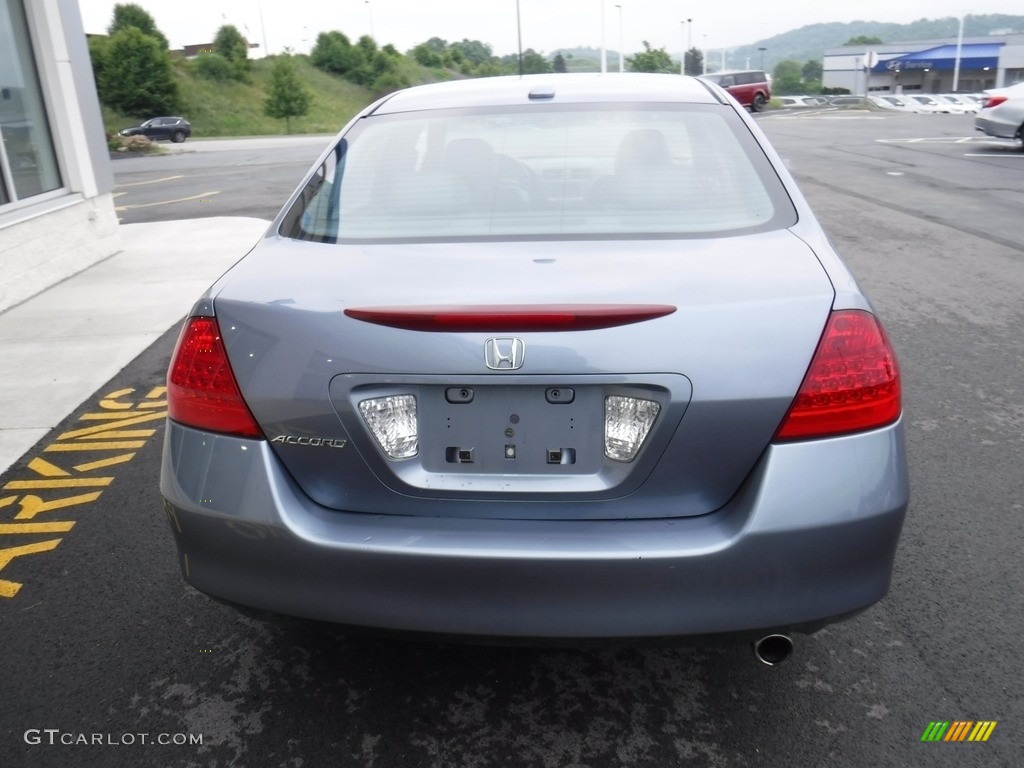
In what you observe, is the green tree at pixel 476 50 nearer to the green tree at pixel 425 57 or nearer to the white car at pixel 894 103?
the green tree at pixel 425 57

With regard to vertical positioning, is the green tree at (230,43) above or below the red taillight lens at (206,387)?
above

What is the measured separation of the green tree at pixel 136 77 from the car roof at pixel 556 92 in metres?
59.1

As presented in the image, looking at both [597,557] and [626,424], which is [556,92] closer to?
[626,424]

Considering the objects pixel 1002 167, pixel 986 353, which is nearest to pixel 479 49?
pixel 1002 167

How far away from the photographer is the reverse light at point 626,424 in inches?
76.9

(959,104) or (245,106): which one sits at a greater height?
(245,106)

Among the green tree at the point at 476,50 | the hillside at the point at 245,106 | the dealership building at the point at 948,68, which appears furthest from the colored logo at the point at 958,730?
the green tree at the point at 476,50

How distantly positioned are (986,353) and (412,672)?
4.43 meters

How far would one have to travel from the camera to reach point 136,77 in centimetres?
5566

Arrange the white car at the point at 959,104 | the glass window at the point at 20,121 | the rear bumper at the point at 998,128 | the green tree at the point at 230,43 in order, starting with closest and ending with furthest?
the glass window at the point at 20,121 < the rear bumper at the point at 998,128 < the white car at the point at 959,104 < the green tree at the point at 230,43

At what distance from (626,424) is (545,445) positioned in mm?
180

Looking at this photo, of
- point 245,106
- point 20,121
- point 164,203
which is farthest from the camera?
point 245,106

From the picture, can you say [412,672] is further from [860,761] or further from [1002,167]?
[1002,167]
